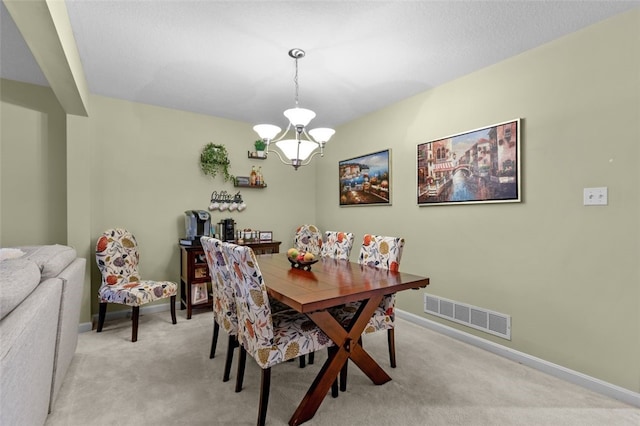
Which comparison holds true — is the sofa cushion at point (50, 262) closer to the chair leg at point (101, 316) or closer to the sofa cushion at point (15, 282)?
the sofa cushion at point (15, 282)

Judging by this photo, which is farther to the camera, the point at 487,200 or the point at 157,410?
the point at 487,200

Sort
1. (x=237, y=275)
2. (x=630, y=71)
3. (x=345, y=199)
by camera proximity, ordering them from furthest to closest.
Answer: (x=345, y=199), (x=630, y=71), (x=237, y=275)

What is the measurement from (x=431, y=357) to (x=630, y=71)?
2366mm

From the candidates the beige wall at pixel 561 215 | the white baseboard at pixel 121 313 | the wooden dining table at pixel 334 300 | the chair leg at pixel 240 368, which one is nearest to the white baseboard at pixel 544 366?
the beige wall at pixel 561 215

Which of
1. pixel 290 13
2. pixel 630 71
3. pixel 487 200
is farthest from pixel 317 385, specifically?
pixel 630 71

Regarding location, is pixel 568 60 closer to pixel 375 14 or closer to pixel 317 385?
pixel 375 14

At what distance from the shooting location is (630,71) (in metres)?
1.95

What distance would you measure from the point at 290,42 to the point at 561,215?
2333mm

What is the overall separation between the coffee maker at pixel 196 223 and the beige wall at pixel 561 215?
8.38ft

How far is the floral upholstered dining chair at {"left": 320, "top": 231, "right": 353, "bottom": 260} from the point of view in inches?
115

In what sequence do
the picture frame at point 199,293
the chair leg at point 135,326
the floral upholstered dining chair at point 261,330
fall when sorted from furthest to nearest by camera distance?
the picture frame at point 199,293 → the chair leg at point 135,326 → the floral upholstered dining chair at point 261,330

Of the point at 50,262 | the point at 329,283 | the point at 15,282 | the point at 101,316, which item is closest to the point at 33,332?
the point at 15,282

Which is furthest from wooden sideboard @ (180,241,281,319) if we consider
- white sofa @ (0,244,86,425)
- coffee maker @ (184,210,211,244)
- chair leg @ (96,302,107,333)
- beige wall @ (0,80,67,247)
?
white sofa @ (0,244,86,425)

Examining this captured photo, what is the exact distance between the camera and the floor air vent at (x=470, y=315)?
101 inches
